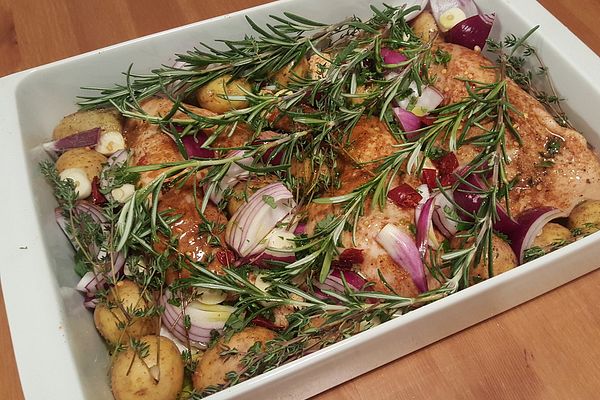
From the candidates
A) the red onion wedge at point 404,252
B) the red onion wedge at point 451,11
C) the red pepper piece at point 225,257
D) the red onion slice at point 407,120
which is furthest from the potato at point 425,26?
the red pepper piece at point 225,257

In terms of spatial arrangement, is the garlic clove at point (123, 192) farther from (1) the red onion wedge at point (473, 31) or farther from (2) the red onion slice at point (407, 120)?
(1) the red onion wedge at point (473, 31)

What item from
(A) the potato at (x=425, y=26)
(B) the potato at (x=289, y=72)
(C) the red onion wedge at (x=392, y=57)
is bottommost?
(C) the red onion wedge at (x=392, y=57)

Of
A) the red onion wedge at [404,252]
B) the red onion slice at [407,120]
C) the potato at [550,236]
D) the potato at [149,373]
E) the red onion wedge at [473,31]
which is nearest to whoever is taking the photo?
the potato at [149,373]

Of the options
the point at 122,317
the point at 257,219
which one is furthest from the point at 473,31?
the point at 122,317

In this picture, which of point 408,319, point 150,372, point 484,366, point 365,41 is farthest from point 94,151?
point 484,366

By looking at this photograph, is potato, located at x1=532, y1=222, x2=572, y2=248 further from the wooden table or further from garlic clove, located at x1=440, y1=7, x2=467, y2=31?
garlic clove, located at x1=440, y1=7, x2=467, y2=31

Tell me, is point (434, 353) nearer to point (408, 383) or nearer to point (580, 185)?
point (408, 383)

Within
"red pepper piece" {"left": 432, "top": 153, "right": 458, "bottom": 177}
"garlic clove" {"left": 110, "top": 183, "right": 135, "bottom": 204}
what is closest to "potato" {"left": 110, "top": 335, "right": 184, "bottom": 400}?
"garlic clove" {"left": 110, "top": 183, "right": 135, "bottom": 204}
